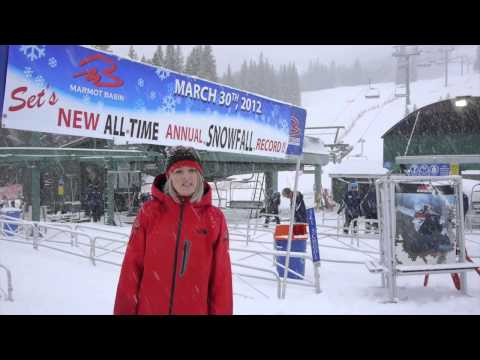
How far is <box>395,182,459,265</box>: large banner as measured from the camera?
6.46 metres

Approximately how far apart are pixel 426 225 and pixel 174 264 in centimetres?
544

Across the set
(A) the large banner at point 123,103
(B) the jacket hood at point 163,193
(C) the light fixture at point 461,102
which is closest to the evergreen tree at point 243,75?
(C) the light fixture at point 461,102

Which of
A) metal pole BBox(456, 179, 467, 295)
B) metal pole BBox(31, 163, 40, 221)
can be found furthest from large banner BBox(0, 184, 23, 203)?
metal pole BBox(456, 179, 467, 295)

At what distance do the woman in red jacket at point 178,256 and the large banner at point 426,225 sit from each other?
4.66m

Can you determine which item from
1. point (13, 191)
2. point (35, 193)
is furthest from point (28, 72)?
point (13, 191)

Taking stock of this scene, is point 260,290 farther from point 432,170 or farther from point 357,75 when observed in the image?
point 357,75

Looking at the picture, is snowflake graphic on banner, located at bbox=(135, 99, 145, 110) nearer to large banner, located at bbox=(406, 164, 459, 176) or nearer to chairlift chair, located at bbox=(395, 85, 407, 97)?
large banner, located at bbox=(406, 164, 459, 176)

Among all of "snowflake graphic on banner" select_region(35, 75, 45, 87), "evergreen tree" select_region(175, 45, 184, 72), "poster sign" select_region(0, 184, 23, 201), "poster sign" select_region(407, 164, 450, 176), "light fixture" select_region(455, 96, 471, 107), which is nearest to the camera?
"snowflake graphic on banner" select_region(35, 75, 45, 87)

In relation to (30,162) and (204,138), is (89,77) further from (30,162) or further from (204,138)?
(30,162)

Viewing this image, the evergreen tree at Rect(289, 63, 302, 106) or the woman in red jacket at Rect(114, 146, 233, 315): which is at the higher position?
the evergreen tree at Rect(289, 63, 302, 106)

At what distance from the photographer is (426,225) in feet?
21.8

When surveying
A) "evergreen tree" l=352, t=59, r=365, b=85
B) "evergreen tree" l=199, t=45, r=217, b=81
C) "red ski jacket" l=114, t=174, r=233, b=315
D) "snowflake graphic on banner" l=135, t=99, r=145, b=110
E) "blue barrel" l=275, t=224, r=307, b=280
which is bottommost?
"blue barrel" l=275, t=224, r=307, b=280

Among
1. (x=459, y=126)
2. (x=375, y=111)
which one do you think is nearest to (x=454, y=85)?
(x=375, y=111)

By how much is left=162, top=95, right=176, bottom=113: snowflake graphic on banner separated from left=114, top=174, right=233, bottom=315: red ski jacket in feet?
14.2
